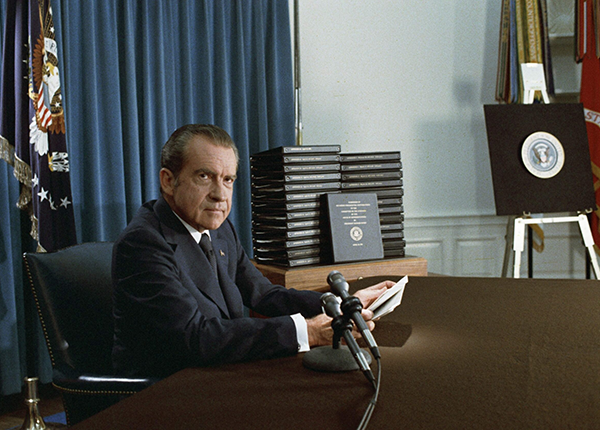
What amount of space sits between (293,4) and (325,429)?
298cm

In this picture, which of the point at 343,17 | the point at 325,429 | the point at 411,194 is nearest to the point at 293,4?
the point at 343,17

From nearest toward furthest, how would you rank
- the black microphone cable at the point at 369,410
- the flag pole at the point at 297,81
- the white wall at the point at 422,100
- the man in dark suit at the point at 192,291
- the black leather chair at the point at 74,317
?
the black microphone cable at the point at 369,410 < the man in dark suit at the point at 192,291 < the black leather chair at the point at 74,317 < the flag pole at the point at 297,81 < the white wall at the point at 422,100

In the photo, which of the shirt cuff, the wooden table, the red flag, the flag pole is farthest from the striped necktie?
the red flag

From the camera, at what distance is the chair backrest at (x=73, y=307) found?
148 centimetres

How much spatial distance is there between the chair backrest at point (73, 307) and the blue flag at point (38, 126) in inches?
33.7

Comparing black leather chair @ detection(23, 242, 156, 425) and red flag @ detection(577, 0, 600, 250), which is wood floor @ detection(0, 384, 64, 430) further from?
red flag @ detection(577, 0, 600, 250)

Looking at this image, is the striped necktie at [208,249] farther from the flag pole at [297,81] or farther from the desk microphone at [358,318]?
the flag pole at [297,81]

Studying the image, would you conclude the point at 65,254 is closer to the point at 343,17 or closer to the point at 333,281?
the point at 333,281

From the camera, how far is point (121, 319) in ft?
4.57

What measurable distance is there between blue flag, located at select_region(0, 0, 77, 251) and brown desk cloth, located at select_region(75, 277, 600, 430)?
161 cm

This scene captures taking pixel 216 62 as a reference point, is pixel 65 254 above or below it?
below

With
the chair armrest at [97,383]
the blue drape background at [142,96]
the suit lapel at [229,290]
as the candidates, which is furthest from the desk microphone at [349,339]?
the blue drape background at [142,96]

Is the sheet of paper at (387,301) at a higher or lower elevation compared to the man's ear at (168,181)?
lower

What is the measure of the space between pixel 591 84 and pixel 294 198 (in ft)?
7.13
